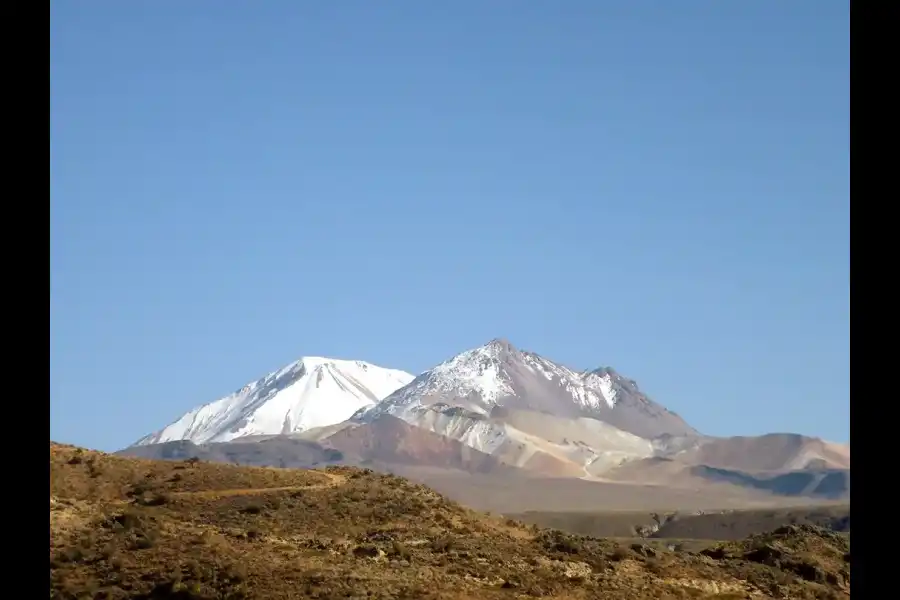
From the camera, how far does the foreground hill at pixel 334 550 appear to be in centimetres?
3044

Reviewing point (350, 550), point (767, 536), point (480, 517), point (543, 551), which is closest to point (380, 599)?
point (350, 550)

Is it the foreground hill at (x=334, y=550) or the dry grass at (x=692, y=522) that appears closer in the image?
the foreground hill at (x=334, y=550)

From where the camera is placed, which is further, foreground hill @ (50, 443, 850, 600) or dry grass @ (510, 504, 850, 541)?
dry grass @ (510, 504, 850, 541)

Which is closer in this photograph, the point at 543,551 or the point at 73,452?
the point at 543,551

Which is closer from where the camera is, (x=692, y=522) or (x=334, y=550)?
(x=334, y=550)

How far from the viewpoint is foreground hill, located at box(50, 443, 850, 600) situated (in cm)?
3044

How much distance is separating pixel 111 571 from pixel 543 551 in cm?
1272

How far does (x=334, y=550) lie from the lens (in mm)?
34500

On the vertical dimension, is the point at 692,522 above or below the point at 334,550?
below

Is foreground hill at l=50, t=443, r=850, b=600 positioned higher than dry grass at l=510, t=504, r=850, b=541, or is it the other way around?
foreground hill at l=50, t=443, r=850, b=600
